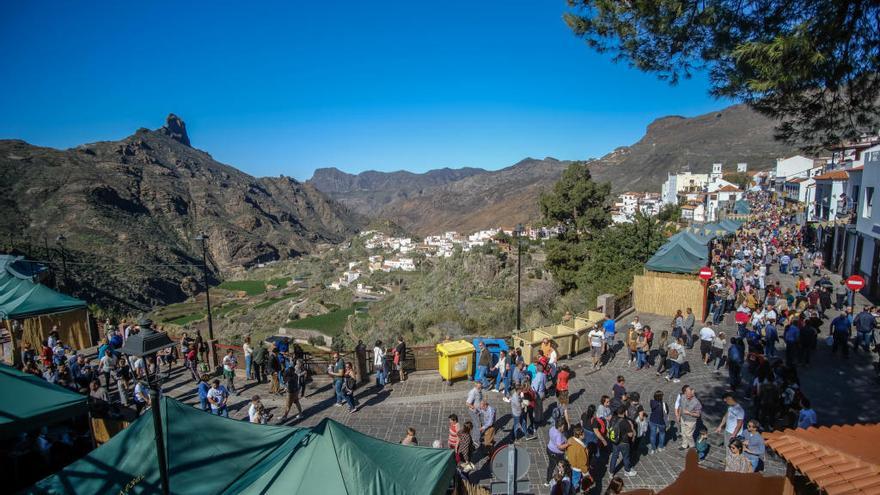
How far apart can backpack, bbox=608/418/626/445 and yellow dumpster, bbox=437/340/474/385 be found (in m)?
4.80

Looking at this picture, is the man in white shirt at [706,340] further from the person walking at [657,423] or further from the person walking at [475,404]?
the person walking at [475,404]

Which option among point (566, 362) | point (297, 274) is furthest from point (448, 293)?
point (297, 274)

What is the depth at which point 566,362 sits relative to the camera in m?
12.6

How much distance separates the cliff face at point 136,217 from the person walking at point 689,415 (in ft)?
72.2

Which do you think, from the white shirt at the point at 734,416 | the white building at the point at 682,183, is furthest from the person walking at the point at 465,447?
the white building at the point at 682,183

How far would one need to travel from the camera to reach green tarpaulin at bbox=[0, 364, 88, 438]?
6645mm

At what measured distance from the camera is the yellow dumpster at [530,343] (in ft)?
39.5

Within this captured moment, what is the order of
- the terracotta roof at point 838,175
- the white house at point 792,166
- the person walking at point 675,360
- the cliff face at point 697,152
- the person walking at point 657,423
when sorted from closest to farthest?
the person walking at point 657,423
the person walking at point 675,360
the terracotta roof at point 838,175
the white house at point 792,166
the cliff face at point 697,152

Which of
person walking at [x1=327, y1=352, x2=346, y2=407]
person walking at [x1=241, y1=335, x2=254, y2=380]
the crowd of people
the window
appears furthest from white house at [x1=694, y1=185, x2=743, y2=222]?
person walking at [x1=241, y1=335, x2=254, y2=380]

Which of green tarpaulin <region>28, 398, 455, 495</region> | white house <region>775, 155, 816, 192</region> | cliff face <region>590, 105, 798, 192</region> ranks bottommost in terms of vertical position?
green tarpaulin <region>28, 398, 455, 495</region>

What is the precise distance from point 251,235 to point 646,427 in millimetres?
134171

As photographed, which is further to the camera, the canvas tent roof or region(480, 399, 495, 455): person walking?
the canvas tent roof

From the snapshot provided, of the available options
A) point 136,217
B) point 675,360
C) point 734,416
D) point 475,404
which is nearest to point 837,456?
point 734,416

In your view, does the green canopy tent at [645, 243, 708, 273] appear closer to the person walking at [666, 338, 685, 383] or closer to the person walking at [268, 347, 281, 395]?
the person walking at [666, 338, 685, 383]
